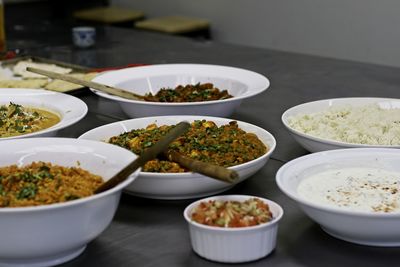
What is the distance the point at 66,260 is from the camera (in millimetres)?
1352

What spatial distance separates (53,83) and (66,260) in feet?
4.22

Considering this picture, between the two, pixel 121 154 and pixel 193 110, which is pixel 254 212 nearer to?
pixel 121 154

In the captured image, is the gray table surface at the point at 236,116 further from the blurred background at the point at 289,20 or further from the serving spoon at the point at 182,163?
the blurred background at the point at 289,20

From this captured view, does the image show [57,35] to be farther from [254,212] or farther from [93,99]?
[254,212]

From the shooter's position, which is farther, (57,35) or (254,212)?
(57,35)

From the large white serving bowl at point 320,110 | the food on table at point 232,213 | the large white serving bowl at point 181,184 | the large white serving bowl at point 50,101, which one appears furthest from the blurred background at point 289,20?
the food on table at point 232,213

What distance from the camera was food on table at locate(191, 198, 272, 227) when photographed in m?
1.30

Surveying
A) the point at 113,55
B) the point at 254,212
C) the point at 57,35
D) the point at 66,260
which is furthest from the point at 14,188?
the point at 57,35

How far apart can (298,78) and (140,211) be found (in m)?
→ 1.37

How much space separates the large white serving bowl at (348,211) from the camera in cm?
130

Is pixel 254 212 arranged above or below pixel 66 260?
above

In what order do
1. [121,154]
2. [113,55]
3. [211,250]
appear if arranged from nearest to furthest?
[211,250]
[121,154]
[113,55]

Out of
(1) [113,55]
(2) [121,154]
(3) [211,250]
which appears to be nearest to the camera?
(3) [211,250]

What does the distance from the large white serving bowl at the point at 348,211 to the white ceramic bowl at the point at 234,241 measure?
8cm
